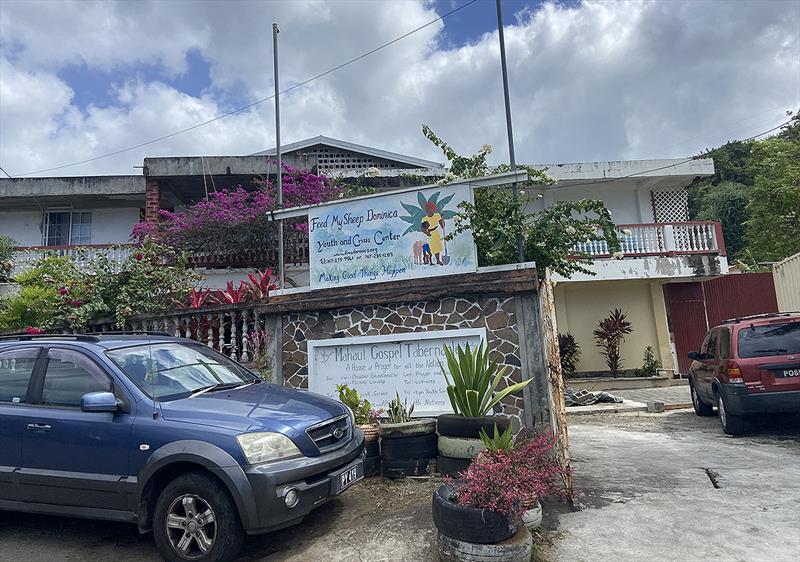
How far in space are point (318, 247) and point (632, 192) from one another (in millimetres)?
12439

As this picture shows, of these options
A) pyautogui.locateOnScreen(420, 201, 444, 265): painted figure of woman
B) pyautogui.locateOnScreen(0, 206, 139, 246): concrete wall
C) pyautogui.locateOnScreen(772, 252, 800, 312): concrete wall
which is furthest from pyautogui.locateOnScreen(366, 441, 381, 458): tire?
Answer: pyautogui.locateOnScreen(0, 206, 139, 246): concrete wall

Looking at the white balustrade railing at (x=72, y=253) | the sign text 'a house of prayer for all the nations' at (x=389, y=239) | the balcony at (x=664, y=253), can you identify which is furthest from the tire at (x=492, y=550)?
the white balustrade railing at (x=72, y=253)

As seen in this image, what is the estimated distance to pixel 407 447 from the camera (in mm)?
5398

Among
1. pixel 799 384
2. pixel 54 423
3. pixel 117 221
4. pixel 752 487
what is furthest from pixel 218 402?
pixel 117 221

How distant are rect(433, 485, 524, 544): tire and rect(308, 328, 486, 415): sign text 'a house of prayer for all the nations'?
97.4 inches

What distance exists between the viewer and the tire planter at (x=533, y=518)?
157 inches

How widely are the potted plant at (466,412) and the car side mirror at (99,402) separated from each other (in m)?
2.92

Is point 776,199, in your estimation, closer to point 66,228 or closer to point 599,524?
point 599,524

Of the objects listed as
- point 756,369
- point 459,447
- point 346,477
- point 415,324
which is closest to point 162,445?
point 346,477

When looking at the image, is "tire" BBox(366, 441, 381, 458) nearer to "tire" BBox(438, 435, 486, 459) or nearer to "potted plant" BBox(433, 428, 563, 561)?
"tire" BBox(438, 435, 486, 459)

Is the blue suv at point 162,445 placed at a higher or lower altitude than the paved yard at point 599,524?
higher

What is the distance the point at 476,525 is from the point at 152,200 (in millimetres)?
12411

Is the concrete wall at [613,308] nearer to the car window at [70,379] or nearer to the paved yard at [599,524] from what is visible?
the paved yard at [599,524]

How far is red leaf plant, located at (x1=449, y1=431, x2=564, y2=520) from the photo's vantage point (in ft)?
11.6
